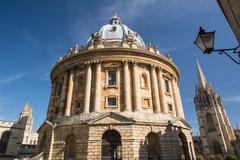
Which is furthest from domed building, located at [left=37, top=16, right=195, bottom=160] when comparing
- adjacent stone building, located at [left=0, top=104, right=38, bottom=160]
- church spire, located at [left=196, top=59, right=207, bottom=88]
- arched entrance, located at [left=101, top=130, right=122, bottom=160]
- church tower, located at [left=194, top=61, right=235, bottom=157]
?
church spire, located at [left=196, top=59, right=207, bottom=88]

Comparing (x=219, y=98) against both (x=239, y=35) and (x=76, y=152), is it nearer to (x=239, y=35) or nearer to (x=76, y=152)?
(x=76, y=152)

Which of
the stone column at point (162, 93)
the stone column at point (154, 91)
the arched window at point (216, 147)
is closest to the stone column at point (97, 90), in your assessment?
the stone column at point (154, 91)

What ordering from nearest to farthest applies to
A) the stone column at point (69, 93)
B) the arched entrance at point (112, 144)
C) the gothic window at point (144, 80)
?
the arched entrance at point (112, 144) < the stone column at point (69, 93) < the gothic window at point (144, 80)

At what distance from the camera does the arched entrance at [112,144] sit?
2220cm

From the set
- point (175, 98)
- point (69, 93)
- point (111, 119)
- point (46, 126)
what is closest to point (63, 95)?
point (69, 93)

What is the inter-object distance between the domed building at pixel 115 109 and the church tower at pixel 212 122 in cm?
4500

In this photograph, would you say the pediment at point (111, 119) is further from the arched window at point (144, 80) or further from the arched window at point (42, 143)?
the arched window at point (42, 143)

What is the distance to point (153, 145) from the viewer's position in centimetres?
2245

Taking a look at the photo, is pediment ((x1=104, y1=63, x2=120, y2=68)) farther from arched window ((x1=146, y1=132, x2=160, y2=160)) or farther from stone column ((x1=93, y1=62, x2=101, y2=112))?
arched window ((x1=146, y1=132, x2=160, y2=160))

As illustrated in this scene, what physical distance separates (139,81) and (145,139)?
805cm

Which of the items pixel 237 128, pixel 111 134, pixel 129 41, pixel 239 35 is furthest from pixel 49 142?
pixel 237 128

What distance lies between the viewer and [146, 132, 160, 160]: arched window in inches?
853

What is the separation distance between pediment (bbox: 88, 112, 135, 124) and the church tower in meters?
52.9

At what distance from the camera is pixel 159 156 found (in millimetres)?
20859
